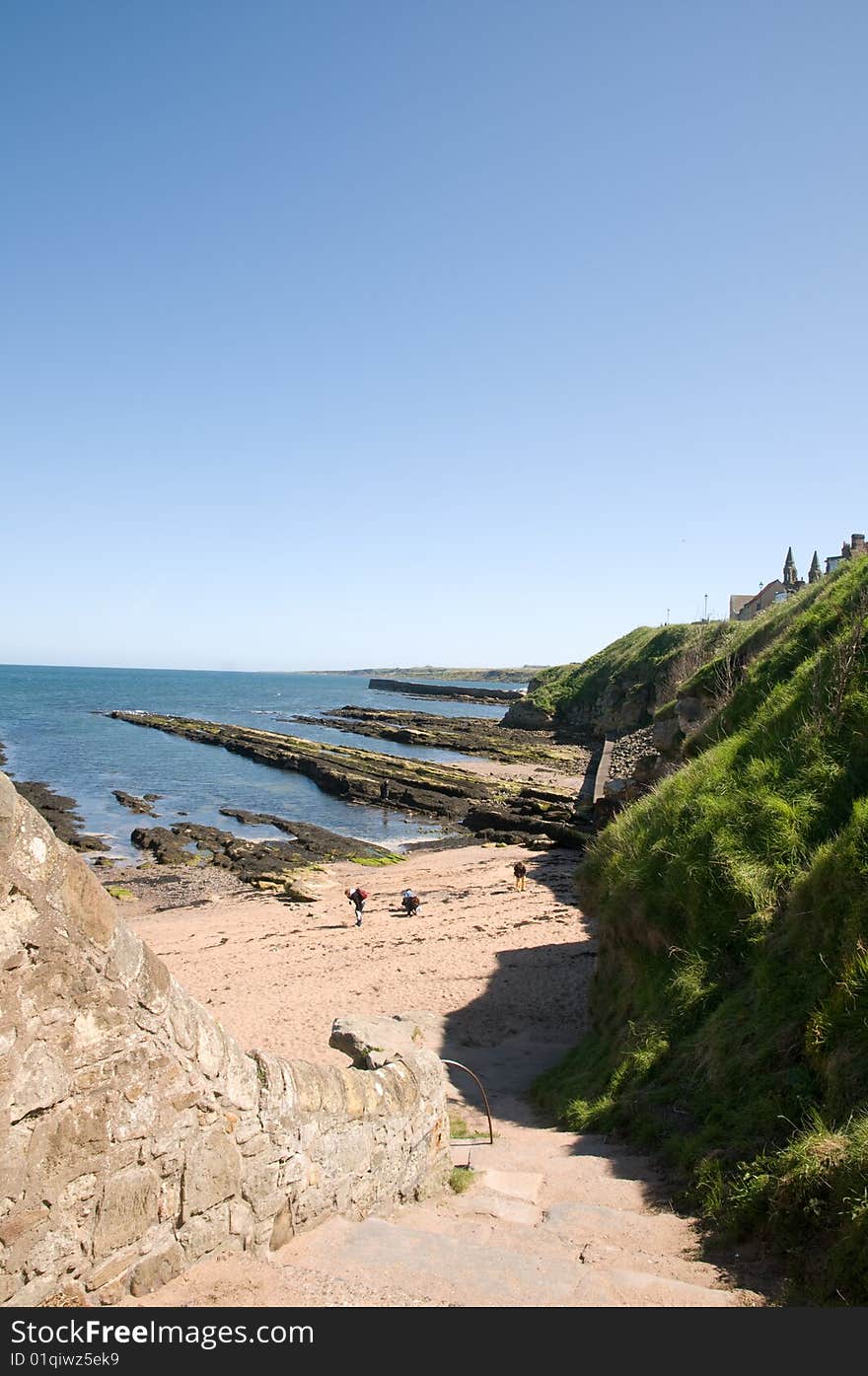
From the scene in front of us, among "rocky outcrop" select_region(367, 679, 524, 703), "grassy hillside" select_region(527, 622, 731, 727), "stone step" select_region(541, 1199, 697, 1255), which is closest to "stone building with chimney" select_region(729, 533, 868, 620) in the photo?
"grassy hillside" select_region(527, 622, 731, 727)

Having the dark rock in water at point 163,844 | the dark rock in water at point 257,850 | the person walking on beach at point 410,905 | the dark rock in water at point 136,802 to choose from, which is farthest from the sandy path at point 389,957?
the dark rock in water at point 136,802

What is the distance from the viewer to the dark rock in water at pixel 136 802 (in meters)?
36.4

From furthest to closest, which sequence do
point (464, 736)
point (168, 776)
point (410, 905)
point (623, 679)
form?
point (623, 679) → point (464, 736) → point (168, 776) → point (410, 905)

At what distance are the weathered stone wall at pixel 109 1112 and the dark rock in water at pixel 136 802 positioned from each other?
33.3 meters

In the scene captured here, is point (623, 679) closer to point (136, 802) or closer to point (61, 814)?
point (136, 802)

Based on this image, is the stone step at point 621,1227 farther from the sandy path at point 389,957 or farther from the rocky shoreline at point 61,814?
the rocky shoreline at point 61,814

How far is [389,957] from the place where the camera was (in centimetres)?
1702

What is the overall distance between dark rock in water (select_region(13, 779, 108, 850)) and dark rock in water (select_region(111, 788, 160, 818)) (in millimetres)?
2219

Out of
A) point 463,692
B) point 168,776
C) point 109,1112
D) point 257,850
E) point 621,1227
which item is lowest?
point 257,850

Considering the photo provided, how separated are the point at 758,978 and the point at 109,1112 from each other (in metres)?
5.31

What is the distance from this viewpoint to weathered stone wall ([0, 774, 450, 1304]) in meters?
3.59

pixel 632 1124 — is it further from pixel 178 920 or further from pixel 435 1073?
pixel 178 920

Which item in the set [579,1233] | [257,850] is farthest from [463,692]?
[579,1233]
